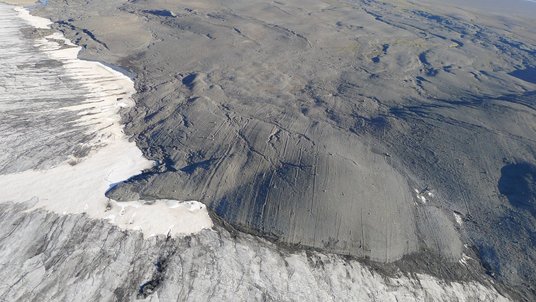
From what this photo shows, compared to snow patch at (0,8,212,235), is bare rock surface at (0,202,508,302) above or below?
below

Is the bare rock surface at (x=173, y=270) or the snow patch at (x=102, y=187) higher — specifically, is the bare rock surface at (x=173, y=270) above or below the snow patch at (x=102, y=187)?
below

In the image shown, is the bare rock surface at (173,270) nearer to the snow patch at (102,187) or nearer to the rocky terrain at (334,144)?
the rocky terrain at (334,144)

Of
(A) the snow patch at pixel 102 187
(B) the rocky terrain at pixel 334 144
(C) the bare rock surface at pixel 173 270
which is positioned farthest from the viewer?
(A) the snow patch at pixel 102 187

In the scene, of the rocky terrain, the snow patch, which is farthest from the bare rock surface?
the snow patch

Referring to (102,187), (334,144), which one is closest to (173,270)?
(102,187)

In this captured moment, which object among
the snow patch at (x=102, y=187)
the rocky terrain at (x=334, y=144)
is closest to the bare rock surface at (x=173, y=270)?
the rocky terrain at (x=334, y=144)

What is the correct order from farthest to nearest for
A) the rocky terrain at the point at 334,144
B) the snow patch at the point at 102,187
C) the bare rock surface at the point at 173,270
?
1. the snow patch at the point at 102,187
2. the rocky terrain at the point at 334,144
3. the bare rock surface at the point at 173,270

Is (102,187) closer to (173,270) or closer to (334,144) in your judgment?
(173,270)

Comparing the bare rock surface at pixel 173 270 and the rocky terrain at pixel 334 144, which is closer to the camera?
the bare rock surface at pixel 173 270

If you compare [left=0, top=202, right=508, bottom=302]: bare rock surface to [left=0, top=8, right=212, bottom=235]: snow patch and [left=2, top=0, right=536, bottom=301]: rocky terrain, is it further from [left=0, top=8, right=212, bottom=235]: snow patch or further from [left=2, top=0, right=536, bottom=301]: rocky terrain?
[left=0, top=8, right=212, bottom=235]: snow patch
